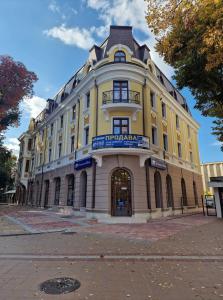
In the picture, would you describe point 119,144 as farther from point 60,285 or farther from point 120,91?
point 60,285

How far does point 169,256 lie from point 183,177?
19.1 meters

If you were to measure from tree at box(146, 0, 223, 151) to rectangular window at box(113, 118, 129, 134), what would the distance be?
19.4 ft

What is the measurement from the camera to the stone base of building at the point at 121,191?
15.5 m

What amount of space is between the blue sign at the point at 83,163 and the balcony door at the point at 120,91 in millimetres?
5291

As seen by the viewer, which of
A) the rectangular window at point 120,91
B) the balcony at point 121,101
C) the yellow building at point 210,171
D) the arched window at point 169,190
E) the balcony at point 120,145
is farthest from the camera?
the yellow building at point 210,171

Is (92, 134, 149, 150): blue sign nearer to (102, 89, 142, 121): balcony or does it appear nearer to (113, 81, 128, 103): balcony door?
(102, 89, 142, 121): balcony

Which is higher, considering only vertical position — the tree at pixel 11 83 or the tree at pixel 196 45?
the tree at pixel 11 83

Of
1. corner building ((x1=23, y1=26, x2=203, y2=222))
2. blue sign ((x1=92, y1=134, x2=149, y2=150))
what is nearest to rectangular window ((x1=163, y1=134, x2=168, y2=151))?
corner building ((x1=23, y1=26, x2=203, y2=222))

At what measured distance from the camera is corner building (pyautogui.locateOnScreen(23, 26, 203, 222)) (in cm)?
1577

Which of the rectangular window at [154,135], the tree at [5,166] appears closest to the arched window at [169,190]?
the rectangular window at [154,135]

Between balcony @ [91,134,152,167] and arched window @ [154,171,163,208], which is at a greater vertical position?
balcony @ [91,134,152,167]

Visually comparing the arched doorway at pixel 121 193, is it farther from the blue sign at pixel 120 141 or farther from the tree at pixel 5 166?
the tree at pixel 5 166

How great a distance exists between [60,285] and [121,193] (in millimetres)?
11769

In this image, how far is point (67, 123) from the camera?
2288cm
